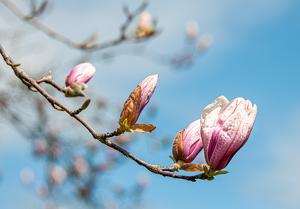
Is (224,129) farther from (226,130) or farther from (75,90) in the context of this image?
(75,90)

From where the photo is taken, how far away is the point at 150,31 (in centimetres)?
266

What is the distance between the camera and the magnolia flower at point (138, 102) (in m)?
1.00

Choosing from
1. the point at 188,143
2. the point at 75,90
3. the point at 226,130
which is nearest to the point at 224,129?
the point at 226,130

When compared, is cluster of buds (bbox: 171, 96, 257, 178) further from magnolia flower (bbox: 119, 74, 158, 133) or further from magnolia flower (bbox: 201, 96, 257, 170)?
magnolia flower (bbox: 119, 74, 158, 133)

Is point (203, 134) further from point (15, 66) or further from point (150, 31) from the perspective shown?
point (150, 31)

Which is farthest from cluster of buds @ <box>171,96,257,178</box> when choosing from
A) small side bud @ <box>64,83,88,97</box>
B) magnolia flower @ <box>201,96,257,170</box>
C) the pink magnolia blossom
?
small side bud @ <box>64,83,88,97</box>

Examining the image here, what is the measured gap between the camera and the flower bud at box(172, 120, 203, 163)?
1.00 metres

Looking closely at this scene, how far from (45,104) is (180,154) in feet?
9.25

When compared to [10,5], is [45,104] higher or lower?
higher

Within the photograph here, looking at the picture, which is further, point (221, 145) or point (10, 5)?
point (10, 5)

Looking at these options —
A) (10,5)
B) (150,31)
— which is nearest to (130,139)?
(150,31)

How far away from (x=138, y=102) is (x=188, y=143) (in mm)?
221

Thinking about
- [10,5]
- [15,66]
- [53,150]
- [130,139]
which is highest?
Result: [130,139]

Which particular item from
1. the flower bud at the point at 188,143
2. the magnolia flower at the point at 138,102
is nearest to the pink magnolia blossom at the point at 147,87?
the magnolia flower at the point at 138,102
